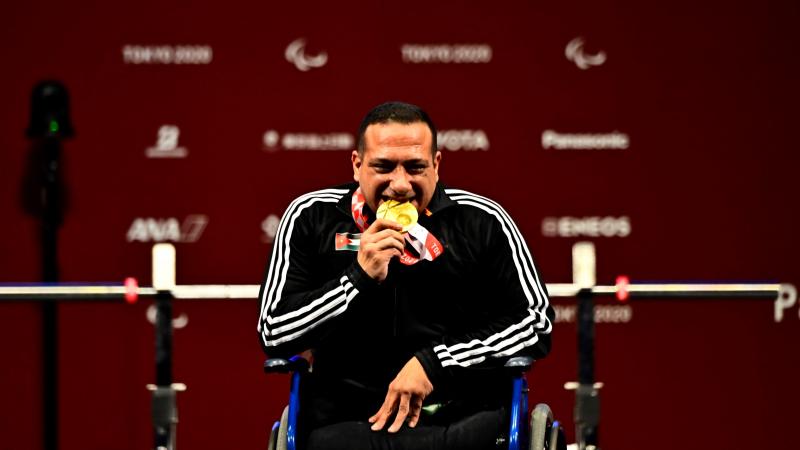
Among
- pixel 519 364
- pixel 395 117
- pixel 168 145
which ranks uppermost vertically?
pixel 168 145

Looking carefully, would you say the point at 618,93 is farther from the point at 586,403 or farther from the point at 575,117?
the point at 586,403

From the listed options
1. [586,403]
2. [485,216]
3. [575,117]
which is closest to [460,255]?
[485,216]

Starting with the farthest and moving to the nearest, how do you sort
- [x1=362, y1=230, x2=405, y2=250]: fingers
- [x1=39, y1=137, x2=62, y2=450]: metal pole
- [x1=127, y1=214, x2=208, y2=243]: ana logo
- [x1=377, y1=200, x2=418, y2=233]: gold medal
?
[x1=127, y1=214, x2=208, y2=243]: ana logo → [x1=39, y1=137, x2=62, y2=450]: metal pole → [x1=377, y1=200, x2=418, y2=233]: gold medal → [x1=362, y1=230, x2=405, y2=250]: fingers

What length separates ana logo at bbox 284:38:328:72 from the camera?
5320 millimetres

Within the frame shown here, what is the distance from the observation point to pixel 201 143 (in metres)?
5.30

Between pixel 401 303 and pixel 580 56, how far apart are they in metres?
2.48

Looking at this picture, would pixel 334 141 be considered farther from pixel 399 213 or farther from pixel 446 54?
pixel 399 213

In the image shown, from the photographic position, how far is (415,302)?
3.21 metres

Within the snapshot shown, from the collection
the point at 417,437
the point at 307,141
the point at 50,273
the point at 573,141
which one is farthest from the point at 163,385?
the point at 573,141

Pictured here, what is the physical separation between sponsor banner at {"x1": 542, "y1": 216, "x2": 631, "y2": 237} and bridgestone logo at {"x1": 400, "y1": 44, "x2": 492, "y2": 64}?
75 cm

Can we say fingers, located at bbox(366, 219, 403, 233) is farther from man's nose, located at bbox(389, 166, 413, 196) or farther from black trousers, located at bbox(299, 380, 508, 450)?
black trousers, located at bbox(299, 380, 508, 450)

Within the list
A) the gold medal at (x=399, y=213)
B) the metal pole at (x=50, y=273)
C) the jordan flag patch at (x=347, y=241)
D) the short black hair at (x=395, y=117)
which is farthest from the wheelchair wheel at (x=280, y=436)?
Result: the metal pole at (x=50, y=273)

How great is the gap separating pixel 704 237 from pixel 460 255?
8.05 feet

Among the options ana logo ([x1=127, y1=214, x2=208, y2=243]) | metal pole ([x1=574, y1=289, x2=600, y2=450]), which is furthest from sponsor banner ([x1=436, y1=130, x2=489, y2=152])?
metal pole ([x1=574, y1=289, x2=600, y2=450])
